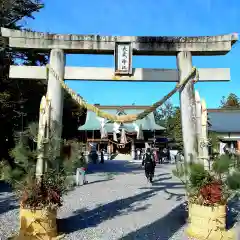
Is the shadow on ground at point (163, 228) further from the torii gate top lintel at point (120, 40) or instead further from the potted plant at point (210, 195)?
the torii gate top lintel at point (120, 40)

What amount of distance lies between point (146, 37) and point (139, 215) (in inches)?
189

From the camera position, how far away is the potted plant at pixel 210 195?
6.80m

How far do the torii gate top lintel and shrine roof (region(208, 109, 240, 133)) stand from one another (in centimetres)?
2983

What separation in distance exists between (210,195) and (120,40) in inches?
→ 167

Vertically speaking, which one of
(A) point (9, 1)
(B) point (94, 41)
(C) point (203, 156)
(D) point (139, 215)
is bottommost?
(D) point (139, 215)

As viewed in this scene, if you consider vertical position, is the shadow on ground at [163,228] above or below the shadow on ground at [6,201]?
above

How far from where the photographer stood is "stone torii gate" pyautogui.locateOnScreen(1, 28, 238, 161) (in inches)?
309

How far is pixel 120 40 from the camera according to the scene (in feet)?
26.7

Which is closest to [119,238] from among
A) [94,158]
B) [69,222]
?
[69,222]

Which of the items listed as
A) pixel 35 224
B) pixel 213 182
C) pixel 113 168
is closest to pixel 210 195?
pixel 213 182

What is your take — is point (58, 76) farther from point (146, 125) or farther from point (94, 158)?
point (146, 125)

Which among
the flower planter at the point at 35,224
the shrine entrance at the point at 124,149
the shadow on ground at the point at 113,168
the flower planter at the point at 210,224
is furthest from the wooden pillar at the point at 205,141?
the shrine entrance at the point at 124,149

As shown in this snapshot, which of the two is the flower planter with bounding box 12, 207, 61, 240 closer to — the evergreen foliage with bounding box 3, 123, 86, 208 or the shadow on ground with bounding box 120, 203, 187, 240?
the evergreen foliage with bounding box 3, 123, 86, 208

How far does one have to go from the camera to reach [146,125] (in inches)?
1455
